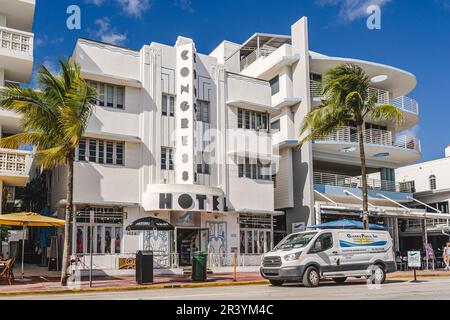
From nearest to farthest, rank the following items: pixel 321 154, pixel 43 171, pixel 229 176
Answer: pixel 229 176, pixel 43 171, pixel 321 154

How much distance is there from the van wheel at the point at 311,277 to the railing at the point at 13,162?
48.9 ft

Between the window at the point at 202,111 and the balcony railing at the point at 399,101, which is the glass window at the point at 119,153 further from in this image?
the balcony railing at the point at 399,101

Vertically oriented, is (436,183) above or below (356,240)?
above

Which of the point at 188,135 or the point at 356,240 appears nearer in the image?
the point at 356,240

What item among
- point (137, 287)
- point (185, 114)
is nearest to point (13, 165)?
point (185, 114)

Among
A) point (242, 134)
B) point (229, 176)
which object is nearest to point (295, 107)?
point (242, 134)

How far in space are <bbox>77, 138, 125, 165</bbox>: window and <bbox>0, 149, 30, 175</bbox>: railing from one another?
8.85 ft

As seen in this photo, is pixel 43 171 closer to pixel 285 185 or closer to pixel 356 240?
pixel 285 185

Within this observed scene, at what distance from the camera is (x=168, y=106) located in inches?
1138

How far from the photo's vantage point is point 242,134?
1224 inches

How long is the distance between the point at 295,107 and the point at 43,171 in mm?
17093

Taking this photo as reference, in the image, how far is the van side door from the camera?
18.5m

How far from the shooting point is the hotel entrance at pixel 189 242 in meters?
28.8

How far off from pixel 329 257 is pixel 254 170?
13.2 meters
